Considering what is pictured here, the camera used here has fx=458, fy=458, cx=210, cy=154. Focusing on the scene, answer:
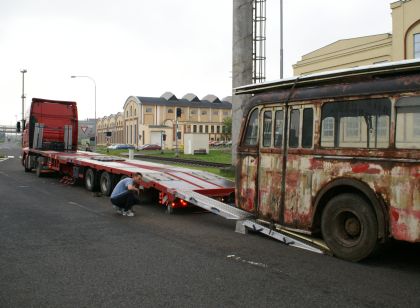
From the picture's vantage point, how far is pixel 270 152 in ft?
27.3

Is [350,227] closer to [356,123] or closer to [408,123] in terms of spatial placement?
[356,123]

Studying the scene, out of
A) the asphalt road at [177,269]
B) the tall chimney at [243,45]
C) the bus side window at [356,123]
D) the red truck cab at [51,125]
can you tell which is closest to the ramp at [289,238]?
the asphalt road at [177,269]

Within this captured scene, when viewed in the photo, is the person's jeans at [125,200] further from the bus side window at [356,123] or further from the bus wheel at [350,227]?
the bus side window at [356,123]

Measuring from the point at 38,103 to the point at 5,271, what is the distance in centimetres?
1723

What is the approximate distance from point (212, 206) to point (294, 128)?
8.16ft

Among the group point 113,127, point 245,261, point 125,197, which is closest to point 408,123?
point 245,261

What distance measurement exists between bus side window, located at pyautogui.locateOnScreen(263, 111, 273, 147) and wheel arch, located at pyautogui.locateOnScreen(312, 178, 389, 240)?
60.9 inches

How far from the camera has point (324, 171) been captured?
7.29 m

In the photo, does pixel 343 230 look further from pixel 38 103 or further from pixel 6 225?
pixel 38 103

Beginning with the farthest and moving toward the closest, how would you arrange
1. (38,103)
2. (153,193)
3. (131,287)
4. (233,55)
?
(38,103)
(233,55)
(153,193)
(131,287)

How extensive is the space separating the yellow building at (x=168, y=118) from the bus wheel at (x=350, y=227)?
76795mm

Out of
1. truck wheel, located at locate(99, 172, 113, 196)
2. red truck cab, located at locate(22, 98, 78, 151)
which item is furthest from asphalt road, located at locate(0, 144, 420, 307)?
red truck cab, located at locate(22, 98, 78, 151)

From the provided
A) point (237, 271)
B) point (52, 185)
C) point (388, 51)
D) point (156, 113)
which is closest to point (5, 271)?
point (237, 271)

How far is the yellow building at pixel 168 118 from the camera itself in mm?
90713
